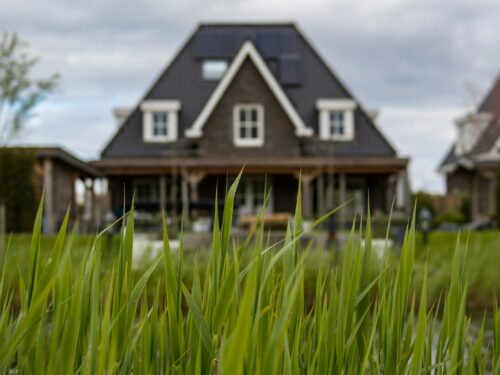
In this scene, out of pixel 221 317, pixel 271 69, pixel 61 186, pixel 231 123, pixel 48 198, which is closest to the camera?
pixel 221 317

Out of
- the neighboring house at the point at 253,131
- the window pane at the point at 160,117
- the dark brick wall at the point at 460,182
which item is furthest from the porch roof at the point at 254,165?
the dark brick wall at the point at 460,182

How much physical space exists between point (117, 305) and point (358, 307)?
678mm

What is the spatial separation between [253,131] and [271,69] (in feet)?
7.63

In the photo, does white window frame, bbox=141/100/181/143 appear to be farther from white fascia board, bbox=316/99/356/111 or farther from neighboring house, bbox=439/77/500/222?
neighboring house, bbox=439/77/500/222

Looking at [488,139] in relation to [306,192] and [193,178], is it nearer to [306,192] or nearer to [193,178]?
[306,192]

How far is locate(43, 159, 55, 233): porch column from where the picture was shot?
19547 millimetres

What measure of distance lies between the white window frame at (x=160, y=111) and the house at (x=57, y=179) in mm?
2152

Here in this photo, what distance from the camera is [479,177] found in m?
29.3

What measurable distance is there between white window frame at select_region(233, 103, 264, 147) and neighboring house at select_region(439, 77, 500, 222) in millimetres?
8167

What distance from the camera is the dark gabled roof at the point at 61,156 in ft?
60.0

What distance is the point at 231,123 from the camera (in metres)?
24.2

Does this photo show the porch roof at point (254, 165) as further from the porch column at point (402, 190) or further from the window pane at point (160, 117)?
the window pane at point (160, 117)

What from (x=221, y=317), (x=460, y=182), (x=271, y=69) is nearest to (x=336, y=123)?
(x=271, y=69)

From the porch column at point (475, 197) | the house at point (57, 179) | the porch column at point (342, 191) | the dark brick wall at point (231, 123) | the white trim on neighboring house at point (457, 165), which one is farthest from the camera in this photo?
the porch column at point (475, 197)
